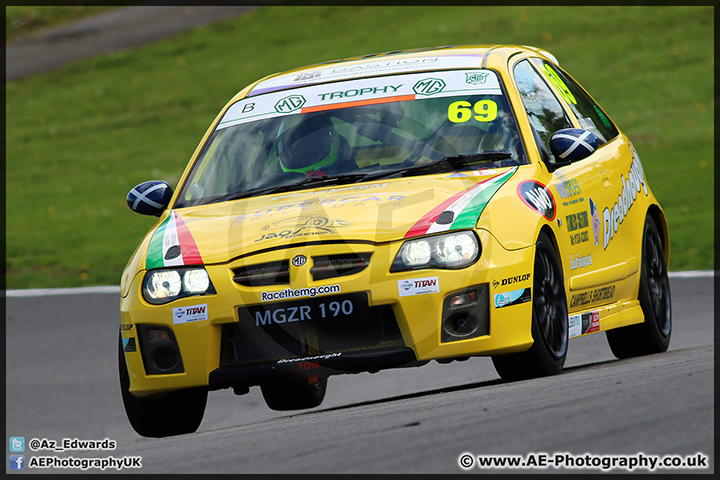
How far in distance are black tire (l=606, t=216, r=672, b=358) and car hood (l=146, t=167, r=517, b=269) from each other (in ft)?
5.51

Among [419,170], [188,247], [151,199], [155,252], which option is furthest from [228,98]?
[188,247]

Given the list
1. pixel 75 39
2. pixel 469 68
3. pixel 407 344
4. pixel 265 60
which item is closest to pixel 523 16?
pixel 265 60

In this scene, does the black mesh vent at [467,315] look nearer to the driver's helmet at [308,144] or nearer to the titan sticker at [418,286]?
the titan sticker at [418,286]

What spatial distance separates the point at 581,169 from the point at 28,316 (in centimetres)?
617

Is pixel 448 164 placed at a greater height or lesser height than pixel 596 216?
greater

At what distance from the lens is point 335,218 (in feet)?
17.6

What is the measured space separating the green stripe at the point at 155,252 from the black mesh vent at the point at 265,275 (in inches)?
18.2

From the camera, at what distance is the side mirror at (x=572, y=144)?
6047 mm

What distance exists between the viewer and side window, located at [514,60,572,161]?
21.2ft

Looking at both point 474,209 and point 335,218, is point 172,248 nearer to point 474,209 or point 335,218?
point 335,218

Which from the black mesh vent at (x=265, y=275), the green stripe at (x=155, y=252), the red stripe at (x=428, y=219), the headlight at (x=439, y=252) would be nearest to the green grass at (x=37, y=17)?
the green stripe at (x=155, y=252)

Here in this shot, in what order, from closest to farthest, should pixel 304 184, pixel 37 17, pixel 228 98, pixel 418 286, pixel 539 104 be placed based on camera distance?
pixel 418 286 < pixel 304 184 < pixel 539 104 < pixel 228 98 < pixel 37 17

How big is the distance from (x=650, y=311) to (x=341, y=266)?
2.67 meters

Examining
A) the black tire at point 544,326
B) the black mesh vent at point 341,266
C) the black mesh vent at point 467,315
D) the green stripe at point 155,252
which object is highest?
the black mesh vent at point 341,266
